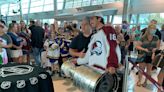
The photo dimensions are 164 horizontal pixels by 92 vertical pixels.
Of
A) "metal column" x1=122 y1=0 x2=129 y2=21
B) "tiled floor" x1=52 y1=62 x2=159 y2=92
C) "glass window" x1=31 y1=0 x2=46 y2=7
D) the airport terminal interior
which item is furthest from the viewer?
"glass window" x1=31 y1=0 x2=46 y2=7

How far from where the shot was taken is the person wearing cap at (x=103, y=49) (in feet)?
9.06

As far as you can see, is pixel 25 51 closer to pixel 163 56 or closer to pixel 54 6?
pixel 163 56

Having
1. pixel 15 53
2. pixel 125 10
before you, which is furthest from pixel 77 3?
pixel 15 53

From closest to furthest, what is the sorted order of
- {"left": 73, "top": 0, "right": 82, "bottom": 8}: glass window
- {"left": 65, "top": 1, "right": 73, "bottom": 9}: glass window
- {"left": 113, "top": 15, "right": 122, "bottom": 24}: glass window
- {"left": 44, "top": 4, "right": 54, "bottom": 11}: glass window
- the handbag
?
the handbag, {"left": 113, "top": 15, "right": 122, "bottom": 24}: glass window, {"left": 73, "top": 0, "right": 82, "bottom": 8}: glass window, {"left": 65, "top": 1, "right": 73, "bottom": 9}: glass window, {"left": 44, "top": 4, "right": 54, "bottom": 11}: glass window

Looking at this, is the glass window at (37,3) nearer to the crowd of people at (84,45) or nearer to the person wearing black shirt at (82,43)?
the crowd of people at (84,45)

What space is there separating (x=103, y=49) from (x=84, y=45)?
3.33 feet

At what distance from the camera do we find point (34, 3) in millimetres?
23219

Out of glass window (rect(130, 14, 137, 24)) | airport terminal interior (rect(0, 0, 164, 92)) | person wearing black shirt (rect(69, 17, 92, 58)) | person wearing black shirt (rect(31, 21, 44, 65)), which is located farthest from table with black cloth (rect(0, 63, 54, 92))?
glass window (rect(130, 14, 137, 24))

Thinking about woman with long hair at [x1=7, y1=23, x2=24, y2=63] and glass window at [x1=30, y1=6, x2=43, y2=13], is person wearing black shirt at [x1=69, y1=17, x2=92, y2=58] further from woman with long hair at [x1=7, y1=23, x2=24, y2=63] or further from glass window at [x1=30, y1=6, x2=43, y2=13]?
glass window at [x1=30, y1=6, x2=43, y2=13]

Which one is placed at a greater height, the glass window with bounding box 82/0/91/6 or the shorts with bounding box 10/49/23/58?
the glass window with bounding box 82/0/91/6

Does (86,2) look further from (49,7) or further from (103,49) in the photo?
(103,49)

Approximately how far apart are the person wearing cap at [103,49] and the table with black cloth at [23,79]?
63cm

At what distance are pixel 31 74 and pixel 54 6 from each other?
58.2 ft

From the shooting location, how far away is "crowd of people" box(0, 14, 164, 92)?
2.81 metres
